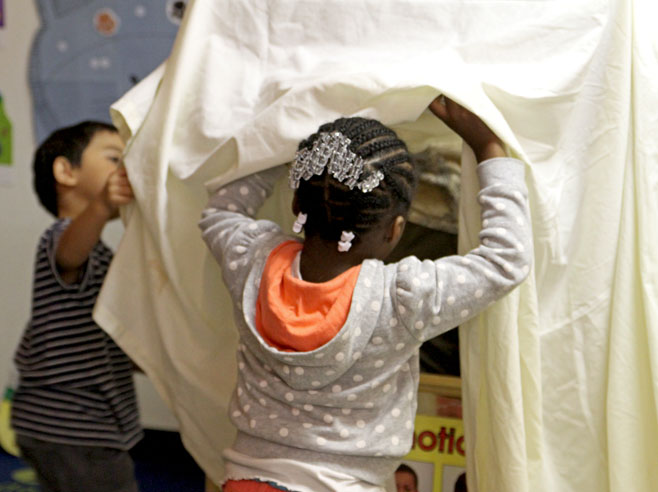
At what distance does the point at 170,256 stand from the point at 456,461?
49cm

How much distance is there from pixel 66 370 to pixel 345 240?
2.09 ft

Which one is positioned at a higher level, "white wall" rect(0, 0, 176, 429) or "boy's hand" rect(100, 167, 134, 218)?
"boy's hand" rect(100, 167, 134, 218)

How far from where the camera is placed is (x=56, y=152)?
4.17 feet

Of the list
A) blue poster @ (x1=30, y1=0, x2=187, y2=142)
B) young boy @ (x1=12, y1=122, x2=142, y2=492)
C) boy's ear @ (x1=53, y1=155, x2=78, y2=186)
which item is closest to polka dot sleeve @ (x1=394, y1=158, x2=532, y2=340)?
young boy @ (x1=12, y1=122, x2=142, y2=492)


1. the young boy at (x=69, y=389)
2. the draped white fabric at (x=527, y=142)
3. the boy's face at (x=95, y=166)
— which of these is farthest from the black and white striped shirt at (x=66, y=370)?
the draped white fabric at (x=527, y=142)

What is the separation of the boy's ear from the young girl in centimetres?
52

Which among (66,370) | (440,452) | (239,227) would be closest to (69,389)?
(66,370)

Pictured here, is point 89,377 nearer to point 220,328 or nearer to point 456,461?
point 220,328

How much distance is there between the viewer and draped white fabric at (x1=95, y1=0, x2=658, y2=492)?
2.64ft

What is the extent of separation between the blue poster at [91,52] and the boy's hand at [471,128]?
1065 mm

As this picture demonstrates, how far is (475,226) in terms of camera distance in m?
0.83

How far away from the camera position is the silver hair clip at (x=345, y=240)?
77 cm

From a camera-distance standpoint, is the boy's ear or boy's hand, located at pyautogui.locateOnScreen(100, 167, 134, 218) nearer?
boy's hand, located at pyautogui.locateOnScreen(100, 167, 134, 218)

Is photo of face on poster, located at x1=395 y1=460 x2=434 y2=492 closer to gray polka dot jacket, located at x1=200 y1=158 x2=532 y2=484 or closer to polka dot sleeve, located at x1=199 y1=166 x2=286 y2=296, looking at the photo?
gray polka dot jacket, located at x1=200 y1=158 x2=532 y2=484
